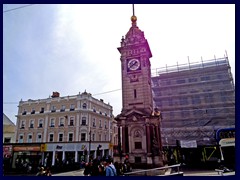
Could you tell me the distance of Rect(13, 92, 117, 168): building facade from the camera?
3011 centimetres

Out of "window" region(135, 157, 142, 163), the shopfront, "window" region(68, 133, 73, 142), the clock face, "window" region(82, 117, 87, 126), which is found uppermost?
the clock face

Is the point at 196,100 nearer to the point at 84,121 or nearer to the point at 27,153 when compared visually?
the point at 84,121

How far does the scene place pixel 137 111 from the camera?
20.9 metres

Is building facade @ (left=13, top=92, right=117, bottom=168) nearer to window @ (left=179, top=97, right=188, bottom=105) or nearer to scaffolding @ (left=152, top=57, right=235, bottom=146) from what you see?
scaffolding @ (left=152, top=57, right=235, bottom=146)

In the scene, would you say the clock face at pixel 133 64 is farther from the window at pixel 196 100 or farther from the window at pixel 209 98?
the window at pixel 209 98

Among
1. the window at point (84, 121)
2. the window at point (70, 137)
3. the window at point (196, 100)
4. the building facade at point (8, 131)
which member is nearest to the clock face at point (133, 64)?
the window at point (196, 100)

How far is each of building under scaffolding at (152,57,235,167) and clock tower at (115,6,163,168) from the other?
560cm

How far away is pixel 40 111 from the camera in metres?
34.3

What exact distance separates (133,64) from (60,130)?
18.0 meters

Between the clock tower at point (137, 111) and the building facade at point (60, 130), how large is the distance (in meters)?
9.53

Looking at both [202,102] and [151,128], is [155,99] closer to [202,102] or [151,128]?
[202,102]

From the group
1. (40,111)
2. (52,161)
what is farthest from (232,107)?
(40,111)

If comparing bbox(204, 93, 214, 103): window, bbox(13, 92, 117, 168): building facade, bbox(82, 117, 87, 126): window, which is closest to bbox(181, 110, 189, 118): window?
bbox(204, 93, 214, 103): window
